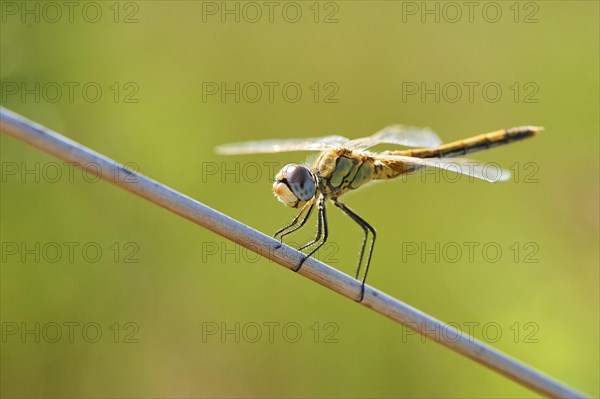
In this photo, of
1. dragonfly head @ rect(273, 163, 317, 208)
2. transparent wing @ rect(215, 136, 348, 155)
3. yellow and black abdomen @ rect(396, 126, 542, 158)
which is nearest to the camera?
dragonfly head @ rect(273, 163, 317, 208)

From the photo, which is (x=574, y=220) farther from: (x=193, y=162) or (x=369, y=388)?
(x=193, y=162)

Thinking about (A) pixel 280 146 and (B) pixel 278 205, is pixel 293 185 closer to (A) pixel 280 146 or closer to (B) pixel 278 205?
(A) pixel 280 146

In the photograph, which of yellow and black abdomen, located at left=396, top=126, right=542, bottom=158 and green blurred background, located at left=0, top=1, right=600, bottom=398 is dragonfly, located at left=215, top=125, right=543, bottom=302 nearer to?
yellow and black abdomen, located at left=396, top=126, right=542, bottom=158

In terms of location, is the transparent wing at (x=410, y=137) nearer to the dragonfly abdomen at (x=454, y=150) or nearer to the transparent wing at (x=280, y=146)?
the dragonfly abdomen at (x=454, y=150)

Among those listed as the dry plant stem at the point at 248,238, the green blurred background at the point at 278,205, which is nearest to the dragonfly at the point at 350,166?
the green blurred background at the point at 278,205

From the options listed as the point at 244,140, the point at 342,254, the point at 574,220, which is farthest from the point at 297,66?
the point at 574,220

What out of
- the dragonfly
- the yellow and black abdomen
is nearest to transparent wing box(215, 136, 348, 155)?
the dragonfly
